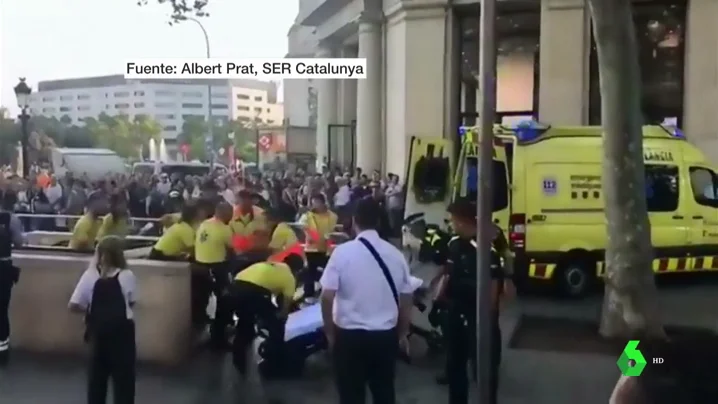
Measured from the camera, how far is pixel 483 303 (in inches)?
202

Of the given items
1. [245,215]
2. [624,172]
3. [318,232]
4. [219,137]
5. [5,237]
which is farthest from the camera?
[219,137]

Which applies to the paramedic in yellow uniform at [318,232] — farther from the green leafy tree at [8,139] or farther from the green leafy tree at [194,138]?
the green leafy tree at [194,138]

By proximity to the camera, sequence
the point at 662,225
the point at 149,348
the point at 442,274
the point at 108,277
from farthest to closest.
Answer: the point at 662,225 < the point at 149,348 < the point at 442,274 < the point at 108,277

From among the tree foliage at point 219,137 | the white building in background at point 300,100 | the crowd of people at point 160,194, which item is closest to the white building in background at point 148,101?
the tree foliage at point 219,137

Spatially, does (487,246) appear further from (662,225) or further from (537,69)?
(537,69)

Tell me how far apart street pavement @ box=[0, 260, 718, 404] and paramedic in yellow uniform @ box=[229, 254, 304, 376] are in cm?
35

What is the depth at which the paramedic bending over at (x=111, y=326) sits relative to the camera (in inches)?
254

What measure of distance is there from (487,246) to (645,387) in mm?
2943

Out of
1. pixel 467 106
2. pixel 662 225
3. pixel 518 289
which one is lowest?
pixel 518 289

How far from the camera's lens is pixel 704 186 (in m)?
14.7

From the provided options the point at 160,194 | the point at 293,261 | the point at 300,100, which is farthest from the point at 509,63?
the point at 300,100

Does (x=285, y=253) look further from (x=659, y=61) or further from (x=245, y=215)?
(x=659, y=61)

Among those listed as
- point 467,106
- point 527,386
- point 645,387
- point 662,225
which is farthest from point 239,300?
point 467,106

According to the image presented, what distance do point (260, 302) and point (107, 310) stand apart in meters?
2.16
